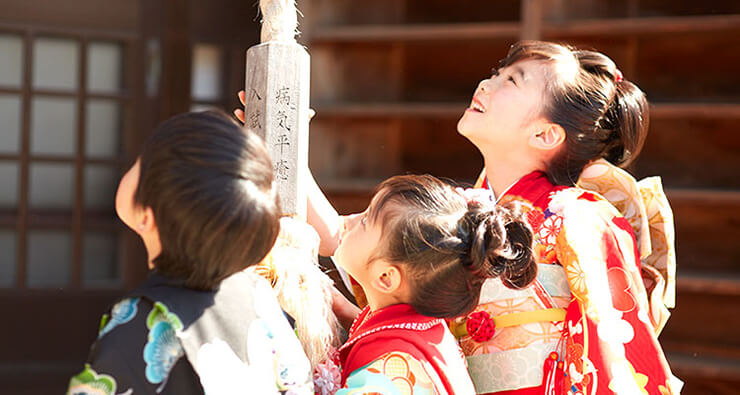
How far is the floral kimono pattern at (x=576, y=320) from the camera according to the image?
1301 millimetres

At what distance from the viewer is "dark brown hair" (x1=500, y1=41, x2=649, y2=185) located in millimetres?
1460

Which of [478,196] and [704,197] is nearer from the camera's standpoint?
[478,196]

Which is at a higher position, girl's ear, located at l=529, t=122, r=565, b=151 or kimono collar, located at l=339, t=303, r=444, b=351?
girl's ear, located at l=529, t=122, r=565, b=151

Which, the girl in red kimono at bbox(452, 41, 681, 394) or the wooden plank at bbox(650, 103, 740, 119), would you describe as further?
the wooden plank at bbox(650, 103, 740, 119)

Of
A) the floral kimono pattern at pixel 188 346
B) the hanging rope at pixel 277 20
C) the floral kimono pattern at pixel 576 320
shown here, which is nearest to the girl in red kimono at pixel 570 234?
the floral kimono pattern at pixel 576 320

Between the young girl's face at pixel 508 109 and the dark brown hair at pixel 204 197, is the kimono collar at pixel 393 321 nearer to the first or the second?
the dark brown hair at pixel 204 197

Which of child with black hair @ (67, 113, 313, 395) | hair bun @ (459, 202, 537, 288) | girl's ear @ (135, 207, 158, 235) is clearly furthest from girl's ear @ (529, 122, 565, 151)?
girl's ear @ (135, 207, 158, 235)

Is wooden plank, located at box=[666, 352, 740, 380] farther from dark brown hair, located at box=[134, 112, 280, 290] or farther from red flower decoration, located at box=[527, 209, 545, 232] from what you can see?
dark brown hair, located at box=[134, 112, 280, 290]

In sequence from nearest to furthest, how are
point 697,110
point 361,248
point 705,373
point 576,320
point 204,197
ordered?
point 204,197 < point 361,248 < point 576,320 < point 705,373 < point 697,110

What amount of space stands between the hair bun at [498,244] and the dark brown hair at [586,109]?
0.33m

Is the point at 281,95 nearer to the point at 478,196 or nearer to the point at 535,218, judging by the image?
the point at 478,196

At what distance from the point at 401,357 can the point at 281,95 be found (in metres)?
0.42

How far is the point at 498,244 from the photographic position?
112 cm

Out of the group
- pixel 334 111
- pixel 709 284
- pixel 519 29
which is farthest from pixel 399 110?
pixel 709 284
